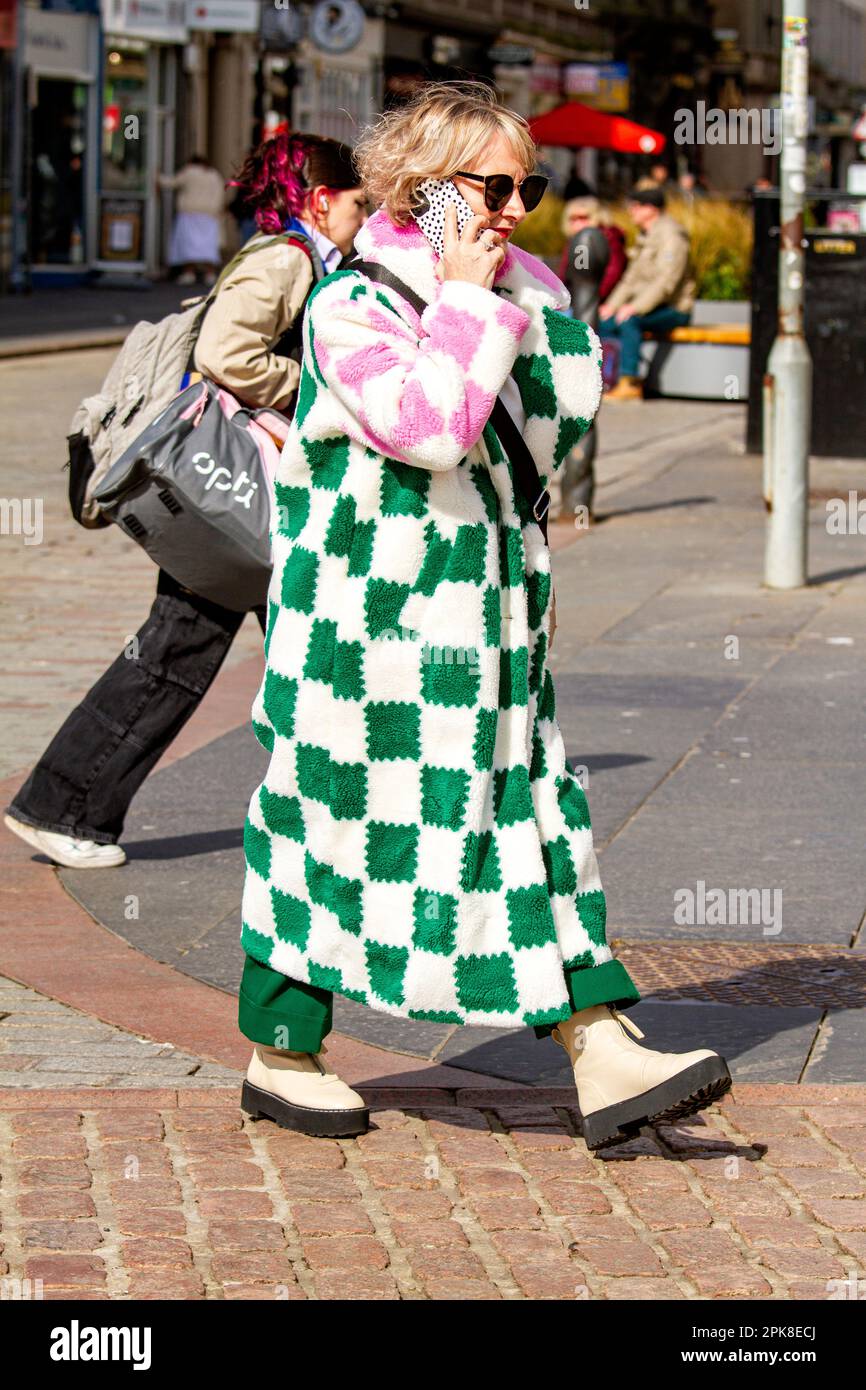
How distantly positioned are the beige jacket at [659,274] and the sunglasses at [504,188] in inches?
613

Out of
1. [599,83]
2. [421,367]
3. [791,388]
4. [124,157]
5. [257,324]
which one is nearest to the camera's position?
[421,367]

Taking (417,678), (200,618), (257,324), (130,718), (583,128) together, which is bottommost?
(130,718)

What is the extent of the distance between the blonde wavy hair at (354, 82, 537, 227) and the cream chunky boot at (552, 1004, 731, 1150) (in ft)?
4.56

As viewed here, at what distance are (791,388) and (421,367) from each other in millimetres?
6795

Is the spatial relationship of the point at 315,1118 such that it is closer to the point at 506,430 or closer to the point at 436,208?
the point at 506,430

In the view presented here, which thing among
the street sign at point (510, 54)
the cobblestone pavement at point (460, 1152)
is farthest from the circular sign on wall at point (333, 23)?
the cobblestone pavement at point (460, 1152)

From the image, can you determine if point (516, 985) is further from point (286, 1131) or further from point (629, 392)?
point (629, 392)

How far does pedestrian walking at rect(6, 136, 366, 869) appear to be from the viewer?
18.1 feet

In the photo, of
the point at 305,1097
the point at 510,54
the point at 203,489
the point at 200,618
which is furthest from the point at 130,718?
the point at 510,54

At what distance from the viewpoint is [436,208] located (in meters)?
3.69

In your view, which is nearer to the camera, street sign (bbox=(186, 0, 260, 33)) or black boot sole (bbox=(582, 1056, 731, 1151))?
black boot sole (bbox=(582, 1056, 731, 1151))

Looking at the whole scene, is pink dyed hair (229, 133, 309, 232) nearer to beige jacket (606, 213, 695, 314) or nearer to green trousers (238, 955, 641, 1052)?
green trousers (238, 955, 641, 1052)

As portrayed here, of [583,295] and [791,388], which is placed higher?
Result: [583,295]

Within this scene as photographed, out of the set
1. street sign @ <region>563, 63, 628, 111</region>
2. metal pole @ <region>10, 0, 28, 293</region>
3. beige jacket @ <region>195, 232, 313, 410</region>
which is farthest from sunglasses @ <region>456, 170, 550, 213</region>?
street sign @ <region>563, 63, 628, 111</region>
